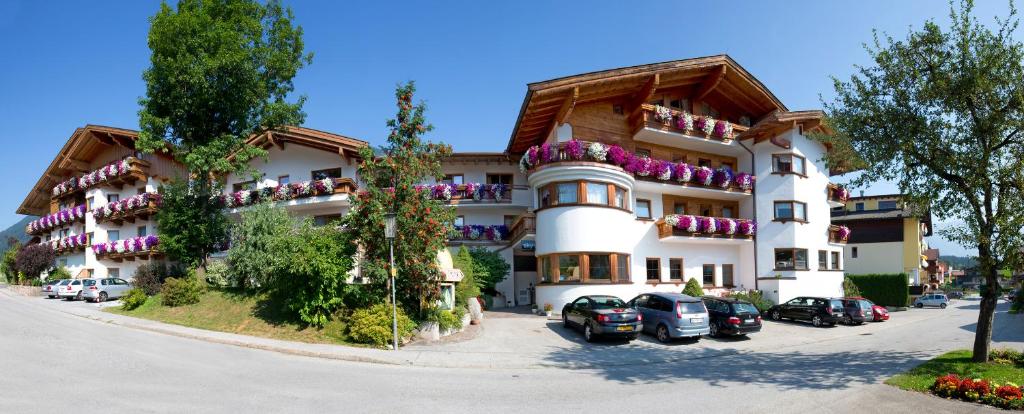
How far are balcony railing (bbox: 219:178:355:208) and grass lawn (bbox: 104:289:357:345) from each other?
8.22 m

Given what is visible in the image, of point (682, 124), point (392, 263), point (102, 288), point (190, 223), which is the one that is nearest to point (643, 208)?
point (682, 124)

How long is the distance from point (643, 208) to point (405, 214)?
50.7ft

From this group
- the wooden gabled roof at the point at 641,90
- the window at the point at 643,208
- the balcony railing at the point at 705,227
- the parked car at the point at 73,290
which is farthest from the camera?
the parked car at the point at 73,290

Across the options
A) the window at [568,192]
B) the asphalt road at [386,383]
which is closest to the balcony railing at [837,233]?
the asphalt road at [386,383]

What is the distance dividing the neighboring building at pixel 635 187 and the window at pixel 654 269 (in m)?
0.05

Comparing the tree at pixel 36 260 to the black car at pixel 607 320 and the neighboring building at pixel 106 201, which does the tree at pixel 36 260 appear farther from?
the black car at pixel 607 320

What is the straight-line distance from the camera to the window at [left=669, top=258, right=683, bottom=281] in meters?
28.5

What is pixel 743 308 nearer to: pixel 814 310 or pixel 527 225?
pixel 814 310

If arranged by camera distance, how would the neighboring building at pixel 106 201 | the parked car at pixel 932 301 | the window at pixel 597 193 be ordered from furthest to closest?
1. the parked car at pixel 932 301
2. the neighboring building at pixel 106 201
3. the window at pixel 597 193

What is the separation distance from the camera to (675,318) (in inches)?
747

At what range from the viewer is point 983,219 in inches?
539

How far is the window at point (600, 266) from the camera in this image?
977 inches

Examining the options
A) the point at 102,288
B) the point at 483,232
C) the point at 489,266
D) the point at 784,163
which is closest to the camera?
the point at 489,266

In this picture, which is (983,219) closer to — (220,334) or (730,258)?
(730,258)
